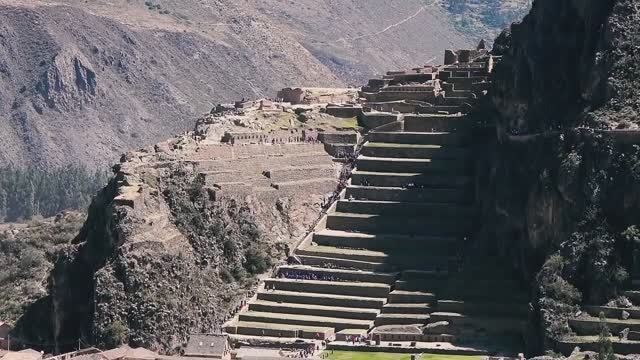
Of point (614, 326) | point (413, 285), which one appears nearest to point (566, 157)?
point (413, 285)

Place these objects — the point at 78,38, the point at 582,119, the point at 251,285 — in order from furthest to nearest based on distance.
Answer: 1. the point at 78,38
2. the point at 251,285
3. the point at 582,119

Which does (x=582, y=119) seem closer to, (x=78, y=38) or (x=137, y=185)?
(x=137, y=185)

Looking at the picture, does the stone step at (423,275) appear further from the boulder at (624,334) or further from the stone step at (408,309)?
the boulder at (624,334)

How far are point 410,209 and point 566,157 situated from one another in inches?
479

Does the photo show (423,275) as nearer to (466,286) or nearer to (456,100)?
(466,286)

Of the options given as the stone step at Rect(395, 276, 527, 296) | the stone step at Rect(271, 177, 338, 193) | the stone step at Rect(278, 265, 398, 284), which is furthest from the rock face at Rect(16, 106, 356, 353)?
the stone step at Rect(395, 276, 527, 296)

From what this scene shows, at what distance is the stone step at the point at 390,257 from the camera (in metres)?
90.6

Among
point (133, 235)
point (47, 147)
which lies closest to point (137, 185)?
point (133, 235)

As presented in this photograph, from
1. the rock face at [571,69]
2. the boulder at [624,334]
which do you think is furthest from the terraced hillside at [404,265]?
the boulder at [624,334]

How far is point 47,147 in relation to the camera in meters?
179

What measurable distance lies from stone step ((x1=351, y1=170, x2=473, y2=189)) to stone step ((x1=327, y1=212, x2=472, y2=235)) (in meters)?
2.73

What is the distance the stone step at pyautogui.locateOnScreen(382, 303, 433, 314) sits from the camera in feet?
287

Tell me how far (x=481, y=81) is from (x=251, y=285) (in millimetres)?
20639

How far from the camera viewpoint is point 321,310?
8838 cm
